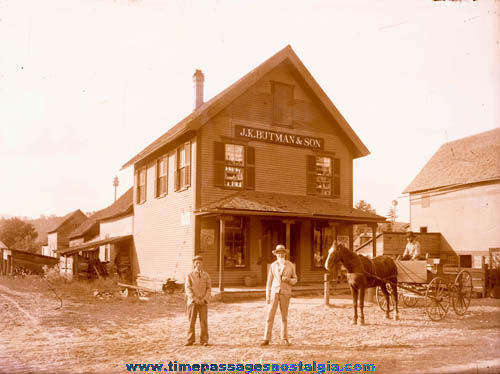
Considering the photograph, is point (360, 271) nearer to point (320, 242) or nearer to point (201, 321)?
point (201, 321)

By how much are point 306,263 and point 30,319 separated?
38.3 feet

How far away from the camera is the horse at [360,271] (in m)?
11.6

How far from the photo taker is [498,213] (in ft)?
99.3

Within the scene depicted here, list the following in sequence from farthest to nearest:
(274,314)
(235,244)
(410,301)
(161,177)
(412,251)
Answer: (161,177), (235,244), (410,301), (412,251), (274,314)

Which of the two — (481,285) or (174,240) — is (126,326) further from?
(481,285)

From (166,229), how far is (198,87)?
24.2ft

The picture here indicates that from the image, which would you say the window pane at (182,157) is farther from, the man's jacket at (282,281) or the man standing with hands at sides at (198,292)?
the man's jacket at (282,281)

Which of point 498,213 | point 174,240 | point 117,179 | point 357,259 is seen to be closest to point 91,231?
point 117,179

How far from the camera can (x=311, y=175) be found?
70.8ft

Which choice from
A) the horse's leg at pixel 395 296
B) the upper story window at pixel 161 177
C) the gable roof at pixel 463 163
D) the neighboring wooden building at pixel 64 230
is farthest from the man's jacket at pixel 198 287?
the neighboring wooden building at pixel 64 230

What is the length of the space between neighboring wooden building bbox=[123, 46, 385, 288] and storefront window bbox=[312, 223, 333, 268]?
4cm

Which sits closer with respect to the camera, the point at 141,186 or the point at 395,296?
the point at 395,296

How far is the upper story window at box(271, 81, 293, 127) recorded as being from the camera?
21109 mm

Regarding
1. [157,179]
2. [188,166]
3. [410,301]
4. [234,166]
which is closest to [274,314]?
[410,301]
